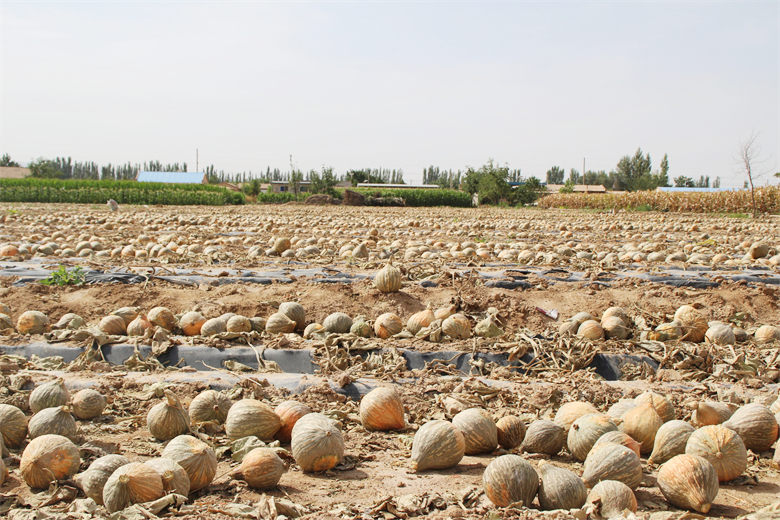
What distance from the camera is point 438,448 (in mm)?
2582

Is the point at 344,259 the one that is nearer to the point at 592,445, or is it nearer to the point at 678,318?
the point at 678,318

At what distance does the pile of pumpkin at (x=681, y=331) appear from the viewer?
175 inches

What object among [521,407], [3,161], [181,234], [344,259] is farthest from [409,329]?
[3,161]

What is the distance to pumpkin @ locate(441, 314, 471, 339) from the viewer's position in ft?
14.6

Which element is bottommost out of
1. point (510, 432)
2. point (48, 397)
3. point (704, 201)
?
point (510, 432)

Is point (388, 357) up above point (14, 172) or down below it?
below

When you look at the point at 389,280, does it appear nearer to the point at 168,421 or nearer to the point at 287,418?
the point at 287,418

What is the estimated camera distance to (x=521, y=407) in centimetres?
332

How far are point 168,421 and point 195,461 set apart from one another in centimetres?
→ 56

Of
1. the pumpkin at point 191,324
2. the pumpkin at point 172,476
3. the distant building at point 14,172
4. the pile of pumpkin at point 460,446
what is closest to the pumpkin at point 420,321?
the pile of pumpkin at point 460,446

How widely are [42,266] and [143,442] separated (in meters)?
5.52

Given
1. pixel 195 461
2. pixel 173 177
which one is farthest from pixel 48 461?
pixel 173 177

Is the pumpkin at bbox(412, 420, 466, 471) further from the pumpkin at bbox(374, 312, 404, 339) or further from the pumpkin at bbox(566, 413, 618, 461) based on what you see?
the pumpkin at bbox(374, 312, 404, 339)

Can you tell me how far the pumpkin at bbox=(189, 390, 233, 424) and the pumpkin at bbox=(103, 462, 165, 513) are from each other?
865 mm
